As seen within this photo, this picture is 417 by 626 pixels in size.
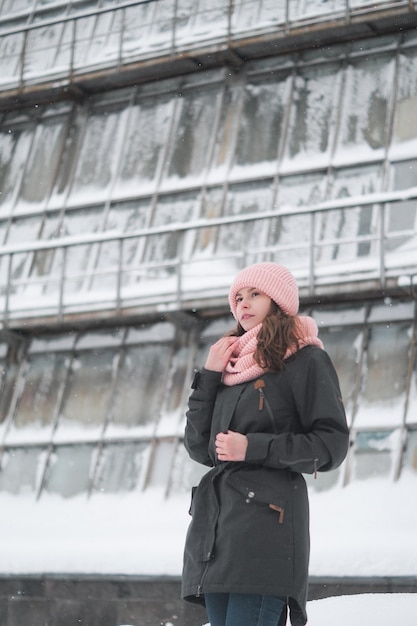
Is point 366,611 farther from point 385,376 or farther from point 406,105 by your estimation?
point 406,105

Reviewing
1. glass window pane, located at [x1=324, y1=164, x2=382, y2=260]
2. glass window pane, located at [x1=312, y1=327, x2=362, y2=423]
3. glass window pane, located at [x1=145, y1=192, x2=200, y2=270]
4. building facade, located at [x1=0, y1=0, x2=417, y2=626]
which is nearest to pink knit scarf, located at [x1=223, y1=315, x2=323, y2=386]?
building facade, located at [x1=0, y1=0, x2=417, y2=626]

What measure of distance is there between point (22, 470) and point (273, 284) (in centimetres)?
1179

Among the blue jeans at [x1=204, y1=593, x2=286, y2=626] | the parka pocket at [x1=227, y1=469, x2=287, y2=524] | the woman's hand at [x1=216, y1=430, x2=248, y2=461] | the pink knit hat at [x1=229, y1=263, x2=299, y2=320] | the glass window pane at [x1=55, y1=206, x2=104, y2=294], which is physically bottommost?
the blue jeans at [x1=204, y1=593, x2=286, y2=626]

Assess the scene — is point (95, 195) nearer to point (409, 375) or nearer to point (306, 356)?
point (409, 375)

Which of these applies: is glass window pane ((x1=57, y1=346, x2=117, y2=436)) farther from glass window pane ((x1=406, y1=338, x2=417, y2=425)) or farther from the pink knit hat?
the pink knit hat

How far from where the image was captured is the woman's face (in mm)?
4832

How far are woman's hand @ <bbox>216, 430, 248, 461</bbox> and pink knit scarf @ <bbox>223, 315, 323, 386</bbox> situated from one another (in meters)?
0.27

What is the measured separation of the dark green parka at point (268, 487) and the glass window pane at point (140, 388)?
35.2 feet

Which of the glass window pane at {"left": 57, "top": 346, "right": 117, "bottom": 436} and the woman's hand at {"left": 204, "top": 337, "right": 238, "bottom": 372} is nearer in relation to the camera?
the woman's hand at {"left": 204, "top": 337, "right": 238, "bottom": 372}

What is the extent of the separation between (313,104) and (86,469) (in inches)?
236

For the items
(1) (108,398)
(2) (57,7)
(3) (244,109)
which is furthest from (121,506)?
(2) (57,7)

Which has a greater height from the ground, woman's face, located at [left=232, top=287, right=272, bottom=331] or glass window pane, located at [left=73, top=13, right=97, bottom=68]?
glass window pane, located at [left=73, top=13, right=97, bottom=68]

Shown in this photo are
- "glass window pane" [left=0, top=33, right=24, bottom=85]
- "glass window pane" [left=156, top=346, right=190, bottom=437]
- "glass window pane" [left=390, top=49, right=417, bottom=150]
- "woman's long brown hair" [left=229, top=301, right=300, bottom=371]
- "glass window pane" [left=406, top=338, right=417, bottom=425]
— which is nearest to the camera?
"woman's long brown hair" [left=229, top=301, right=300, bottom=371]

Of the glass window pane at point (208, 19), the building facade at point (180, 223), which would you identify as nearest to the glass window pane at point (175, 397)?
Result: the building facade at point (180, 223)
